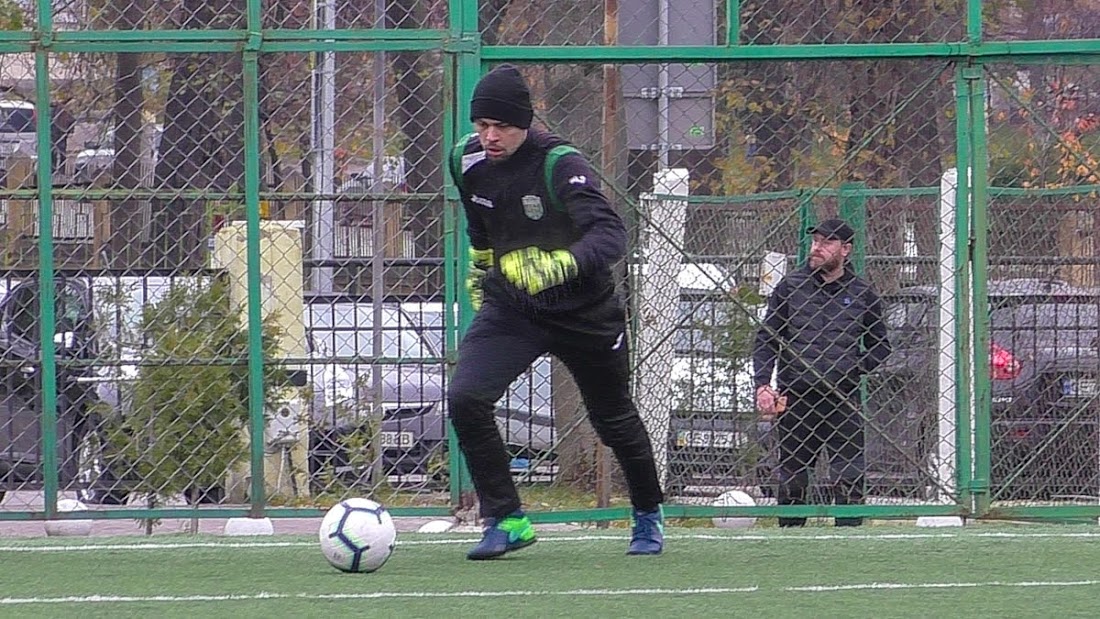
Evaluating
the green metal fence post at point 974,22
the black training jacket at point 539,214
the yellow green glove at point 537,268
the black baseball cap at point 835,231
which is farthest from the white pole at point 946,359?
the yellow green glove at point 537,268

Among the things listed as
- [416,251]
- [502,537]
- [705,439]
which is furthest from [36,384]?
[705,439]

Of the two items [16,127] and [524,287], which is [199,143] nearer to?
[16,127]

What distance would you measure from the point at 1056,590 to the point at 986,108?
2.85 metres

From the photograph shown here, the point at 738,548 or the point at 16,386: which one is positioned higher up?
the point at 16,386

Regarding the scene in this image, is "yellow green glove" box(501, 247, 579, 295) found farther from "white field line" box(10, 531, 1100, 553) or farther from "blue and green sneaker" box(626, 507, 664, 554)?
"white field line" box(10, 531, 1100, 553)

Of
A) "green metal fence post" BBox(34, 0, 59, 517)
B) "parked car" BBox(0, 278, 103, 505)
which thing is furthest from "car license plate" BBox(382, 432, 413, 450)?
"green metal fence post" BBox(34, 0, 59, 517)

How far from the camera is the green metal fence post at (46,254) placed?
7645 millimetres

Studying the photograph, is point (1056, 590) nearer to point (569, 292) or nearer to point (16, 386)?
point (569, 292)

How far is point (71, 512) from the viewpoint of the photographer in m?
7.78

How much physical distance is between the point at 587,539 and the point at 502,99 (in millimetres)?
2082

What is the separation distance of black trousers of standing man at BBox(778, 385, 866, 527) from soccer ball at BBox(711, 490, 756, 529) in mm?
174

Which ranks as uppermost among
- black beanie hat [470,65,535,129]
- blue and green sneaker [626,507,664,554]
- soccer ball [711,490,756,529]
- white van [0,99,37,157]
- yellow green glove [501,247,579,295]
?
white van [0,99,37,157]

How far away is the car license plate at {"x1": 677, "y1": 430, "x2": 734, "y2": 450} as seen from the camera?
9.12 m

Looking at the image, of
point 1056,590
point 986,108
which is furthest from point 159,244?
point 1056,590
